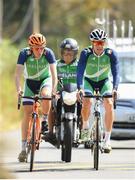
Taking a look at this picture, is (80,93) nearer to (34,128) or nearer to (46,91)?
(46,91)

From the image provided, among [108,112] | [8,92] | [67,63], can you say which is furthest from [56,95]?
[8,92]

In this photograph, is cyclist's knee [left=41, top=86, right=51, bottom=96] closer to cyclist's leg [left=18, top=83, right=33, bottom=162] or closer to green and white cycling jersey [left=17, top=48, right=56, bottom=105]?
green and white cycling jersey [left=17, top=48, right=56, bottom=105]

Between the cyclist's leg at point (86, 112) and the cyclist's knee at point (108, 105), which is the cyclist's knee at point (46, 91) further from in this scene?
the cyclist's knee at point (108, 105)

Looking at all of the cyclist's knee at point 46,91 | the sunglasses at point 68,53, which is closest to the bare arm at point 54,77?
the cyclist's knee at point 46,91

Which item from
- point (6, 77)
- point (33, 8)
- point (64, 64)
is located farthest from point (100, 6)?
point (64, 64)

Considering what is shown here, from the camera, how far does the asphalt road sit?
47.0 feet

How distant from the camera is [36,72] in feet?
52.9

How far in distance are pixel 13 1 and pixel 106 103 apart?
50.4 m

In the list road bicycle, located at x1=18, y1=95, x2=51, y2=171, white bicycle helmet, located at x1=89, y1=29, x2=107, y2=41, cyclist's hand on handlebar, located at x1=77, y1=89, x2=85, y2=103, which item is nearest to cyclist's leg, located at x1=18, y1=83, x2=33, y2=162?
road bicycle, located at x1=18, y1=95, x2=51, y2=171

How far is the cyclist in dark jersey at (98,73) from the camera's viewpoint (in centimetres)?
1594

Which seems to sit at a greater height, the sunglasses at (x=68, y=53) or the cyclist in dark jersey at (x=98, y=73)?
the sunglasses at (x=68, y=53)

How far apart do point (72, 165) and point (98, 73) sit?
1.37m

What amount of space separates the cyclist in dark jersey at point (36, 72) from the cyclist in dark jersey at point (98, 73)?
45 centimetres

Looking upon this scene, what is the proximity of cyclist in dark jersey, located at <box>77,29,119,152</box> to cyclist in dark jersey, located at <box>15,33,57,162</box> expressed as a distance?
1.49ft
